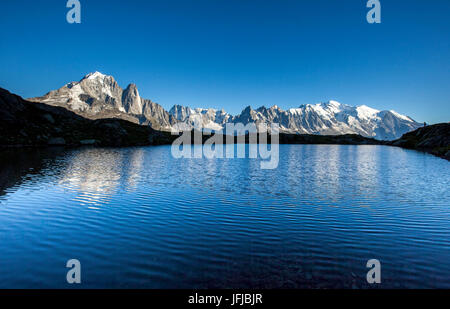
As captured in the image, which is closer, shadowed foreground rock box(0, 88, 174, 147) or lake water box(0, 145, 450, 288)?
lake water box(0, 145, 450, 288)

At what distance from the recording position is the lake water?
537 inches

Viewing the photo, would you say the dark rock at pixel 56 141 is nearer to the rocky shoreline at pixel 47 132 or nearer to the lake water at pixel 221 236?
the rocky shoreline at pixel 47 132

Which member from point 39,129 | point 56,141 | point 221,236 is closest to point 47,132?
point 39,129

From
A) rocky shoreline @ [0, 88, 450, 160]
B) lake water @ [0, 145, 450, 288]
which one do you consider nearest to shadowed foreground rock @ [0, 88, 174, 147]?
rocky shoreline @ [0, 88, 450, 160]

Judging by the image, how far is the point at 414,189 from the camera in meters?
39.1

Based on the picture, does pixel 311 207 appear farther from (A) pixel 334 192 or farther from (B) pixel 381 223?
(A) pixel 334 192

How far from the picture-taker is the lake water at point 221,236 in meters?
A: 13.6

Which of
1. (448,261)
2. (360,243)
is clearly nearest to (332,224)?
(360,243)

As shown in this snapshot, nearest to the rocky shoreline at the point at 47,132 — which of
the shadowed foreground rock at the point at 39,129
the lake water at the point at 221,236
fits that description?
the shadowed foreground rock at the point at 39,129

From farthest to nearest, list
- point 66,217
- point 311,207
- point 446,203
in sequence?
point 446,203 → point 311,207 → point 66,217

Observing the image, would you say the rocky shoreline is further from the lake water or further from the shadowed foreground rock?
the lake water

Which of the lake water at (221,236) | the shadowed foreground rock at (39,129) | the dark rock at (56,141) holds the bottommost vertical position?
the lake water at (221,236)

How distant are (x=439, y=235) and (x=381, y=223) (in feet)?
13.8
